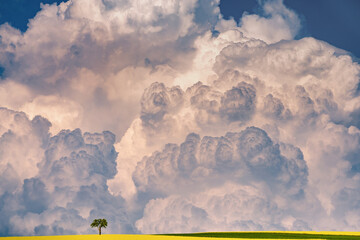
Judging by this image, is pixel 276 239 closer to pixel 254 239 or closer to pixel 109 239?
pixel 254 239

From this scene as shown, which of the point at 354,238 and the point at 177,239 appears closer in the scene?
the point at 177,239

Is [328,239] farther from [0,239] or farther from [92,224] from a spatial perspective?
[0,239]

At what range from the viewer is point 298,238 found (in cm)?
12331

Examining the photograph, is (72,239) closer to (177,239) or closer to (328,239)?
(177,239)

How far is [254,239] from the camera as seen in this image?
123188 mm

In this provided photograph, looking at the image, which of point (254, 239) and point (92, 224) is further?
point (92, 224)

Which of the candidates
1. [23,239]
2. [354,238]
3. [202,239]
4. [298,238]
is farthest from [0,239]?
[354,238]

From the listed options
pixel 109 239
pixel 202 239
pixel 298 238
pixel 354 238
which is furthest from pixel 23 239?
pixel 354 238

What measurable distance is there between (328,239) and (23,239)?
68448 mm

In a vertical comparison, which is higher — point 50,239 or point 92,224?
point 92,224

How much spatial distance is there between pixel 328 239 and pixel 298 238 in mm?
6867

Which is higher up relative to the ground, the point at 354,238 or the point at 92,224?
the point at 92,224

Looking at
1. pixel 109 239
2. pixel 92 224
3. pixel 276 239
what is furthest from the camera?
pixel 92 224

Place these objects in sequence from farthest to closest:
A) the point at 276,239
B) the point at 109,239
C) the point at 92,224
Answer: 1. the point at 92,224
2. the point at 276,239
3. the point at 109,239
